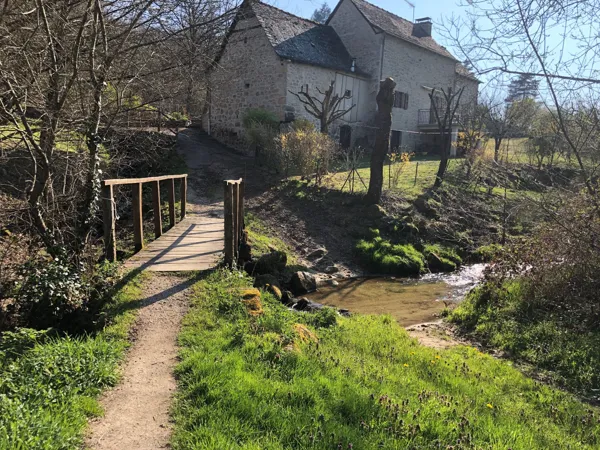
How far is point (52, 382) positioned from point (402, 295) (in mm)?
7154

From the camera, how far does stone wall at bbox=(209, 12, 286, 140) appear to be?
64.8 ft

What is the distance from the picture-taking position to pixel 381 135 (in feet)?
43.8

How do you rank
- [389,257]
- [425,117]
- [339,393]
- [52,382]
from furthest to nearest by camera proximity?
[425,117], [389,257], [339,393], [52,382]

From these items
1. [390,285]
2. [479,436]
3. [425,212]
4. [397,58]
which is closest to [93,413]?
[479,436]

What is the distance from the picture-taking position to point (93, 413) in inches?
121

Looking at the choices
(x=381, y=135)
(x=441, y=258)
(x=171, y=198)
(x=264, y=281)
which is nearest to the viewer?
(x=264, y=281)

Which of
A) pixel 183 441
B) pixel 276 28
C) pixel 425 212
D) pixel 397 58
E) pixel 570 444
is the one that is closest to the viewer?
pixel 183 441

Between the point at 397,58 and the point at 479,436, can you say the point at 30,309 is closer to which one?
the point at 479,436

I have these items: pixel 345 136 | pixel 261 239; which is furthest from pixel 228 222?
pixel 345 136

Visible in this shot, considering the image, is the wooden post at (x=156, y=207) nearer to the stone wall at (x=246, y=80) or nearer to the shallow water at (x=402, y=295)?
the shallow water at (x=402, y=295)

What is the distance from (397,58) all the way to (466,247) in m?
16.1

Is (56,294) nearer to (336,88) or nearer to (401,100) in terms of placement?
(336,88)

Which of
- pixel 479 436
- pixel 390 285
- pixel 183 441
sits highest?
pixel 183 441

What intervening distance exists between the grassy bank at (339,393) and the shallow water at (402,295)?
219 centimetres
